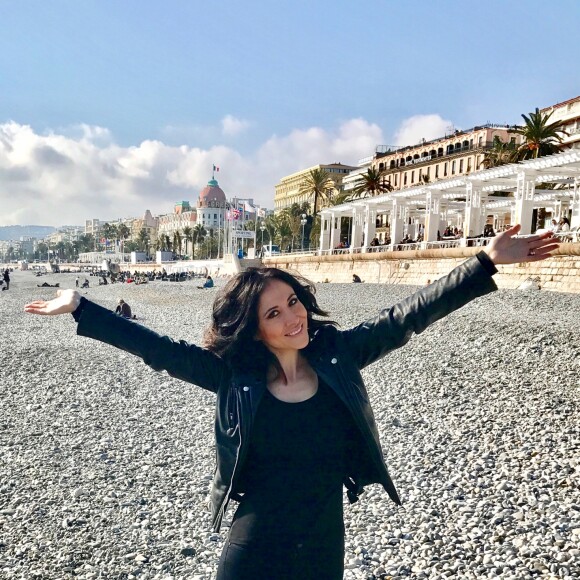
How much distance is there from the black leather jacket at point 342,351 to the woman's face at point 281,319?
4.3 inches

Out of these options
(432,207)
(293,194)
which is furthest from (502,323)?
(293,194)

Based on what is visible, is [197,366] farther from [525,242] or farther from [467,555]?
[467,555]

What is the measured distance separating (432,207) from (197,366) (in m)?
30.5

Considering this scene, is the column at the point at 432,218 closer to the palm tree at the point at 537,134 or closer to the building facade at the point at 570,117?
the palm tree at the point at 537,134

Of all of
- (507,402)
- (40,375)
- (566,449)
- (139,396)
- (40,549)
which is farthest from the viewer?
(40,375)

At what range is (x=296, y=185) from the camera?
128 metres

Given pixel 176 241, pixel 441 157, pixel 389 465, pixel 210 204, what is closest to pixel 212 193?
pixel 210 204

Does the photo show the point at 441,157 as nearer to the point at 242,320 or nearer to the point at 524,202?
the point at 524,202

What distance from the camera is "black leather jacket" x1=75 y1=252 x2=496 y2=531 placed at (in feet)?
7.39

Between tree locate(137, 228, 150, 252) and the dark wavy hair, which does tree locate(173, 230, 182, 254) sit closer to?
tree locate(137, 228, 150, 252)

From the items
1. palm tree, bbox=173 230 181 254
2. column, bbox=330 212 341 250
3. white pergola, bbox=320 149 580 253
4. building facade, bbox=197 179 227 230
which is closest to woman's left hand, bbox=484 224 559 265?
white pergola, bbox=320 149 580 253

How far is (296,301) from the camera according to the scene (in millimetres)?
2346

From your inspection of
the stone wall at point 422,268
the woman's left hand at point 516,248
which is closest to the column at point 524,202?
the stone wall at point 422,268

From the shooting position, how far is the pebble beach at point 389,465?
16.9 ft
